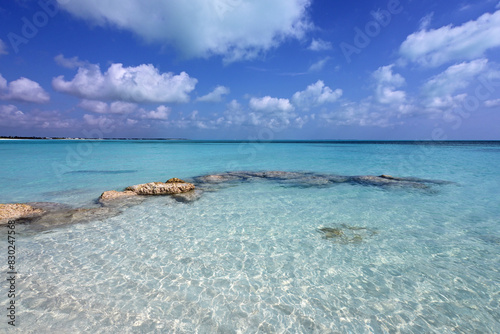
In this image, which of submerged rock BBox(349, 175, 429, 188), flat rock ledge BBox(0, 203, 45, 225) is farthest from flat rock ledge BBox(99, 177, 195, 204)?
submerged rock BBox(349, 175, 429, 188)

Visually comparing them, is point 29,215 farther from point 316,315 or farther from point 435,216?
point 435,216

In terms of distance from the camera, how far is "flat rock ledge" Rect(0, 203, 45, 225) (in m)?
8.01

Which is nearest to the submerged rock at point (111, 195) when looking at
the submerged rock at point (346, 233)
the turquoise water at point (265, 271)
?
the turquoise water at point (265, 271)

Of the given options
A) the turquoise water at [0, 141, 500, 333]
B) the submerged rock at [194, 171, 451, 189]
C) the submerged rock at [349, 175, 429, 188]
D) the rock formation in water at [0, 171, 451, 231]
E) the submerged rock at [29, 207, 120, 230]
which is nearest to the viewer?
the turquoise water at [0, 141, 500, 333]

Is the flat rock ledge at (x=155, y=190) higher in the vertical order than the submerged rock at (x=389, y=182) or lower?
higher

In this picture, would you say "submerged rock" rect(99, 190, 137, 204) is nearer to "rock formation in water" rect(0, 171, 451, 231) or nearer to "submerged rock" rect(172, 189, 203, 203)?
"rock formation in water" rect(0, 171, 451, 231)

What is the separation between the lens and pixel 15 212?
8.43 meters

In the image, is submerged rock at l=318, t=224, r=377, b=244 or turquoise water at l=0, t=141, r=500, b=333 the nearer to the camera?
turquoise water at l=0, t=141, r=500, b=333

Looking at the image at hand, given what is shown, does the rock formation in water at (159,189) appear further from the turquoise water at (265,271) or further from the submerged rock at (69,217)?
the submerged rock at (69,217)

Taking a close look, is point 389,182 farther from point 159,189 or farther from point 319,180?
point 159,189

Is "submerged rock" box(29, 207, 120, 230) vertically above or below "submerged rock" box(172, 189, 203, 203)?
above

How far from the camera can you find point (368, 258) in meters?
5.81

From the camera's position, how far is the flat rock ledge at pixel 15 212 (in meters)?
8.01

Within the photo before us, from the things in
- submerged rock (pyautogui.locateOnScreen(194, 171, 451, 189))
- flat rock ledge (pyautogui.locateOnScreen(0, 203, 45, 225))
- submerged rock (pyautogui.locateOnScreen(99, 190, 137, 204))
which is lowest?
submerged rock (pyautogui.locateOnScreen(194, 171, 451, 189))
